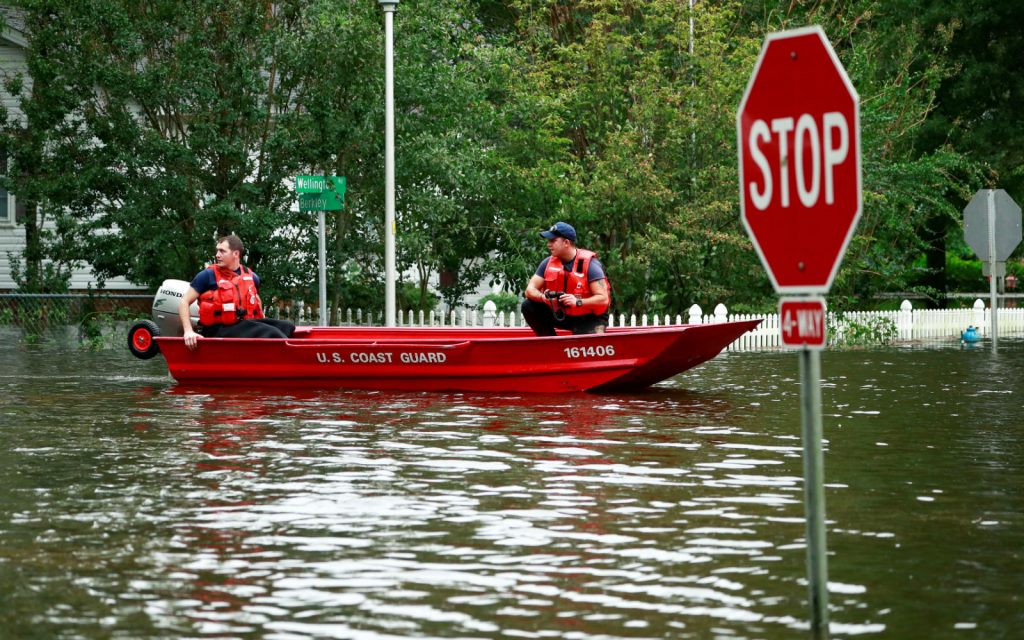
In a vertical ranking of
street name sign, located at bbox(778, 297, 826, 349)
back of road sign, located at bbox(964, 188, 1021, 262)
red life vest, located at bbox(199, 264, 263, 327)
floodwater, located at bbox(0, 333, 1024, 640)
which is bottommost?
floodwater, located at bbox(0, 333, 1024, 640)

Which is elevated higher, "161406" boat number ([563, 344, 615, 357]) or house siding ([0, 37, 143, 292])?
house siding ([0, 37, 143, 292])

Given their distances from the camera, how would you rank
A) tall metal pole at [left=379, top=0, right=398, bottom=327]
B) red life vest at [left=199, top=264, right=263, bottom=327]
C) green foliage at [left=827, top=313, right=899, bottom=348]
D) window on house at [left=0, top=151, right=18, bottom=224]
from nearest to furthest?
red life vest at [left=199, top=264, right=263, bottom=327] → tall metal pole at [left=379, top=0, right=398, bottom=327] → green foliage at [left=827, top=313, right=899, bottom=348] → window on house at [left=0, top=151, right=18, bottom=224]

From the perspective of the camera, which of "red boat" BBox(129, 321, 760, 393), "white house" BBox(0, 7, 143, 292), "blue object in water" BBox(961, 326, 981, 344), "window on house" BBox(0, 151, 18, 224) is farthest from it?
"window on house" BBox(0, 151, 18, 224)

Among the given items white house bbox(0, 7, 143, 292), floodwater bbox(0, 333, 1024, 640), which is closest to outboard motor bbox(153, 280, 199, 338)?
floodwater bbox(0, 333, 1024, 640)

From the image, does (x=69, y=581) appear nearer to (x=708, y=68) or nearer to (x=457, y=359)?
(x=457, y=359)

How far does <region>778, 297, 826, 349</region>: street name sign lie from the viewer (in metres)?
5.97

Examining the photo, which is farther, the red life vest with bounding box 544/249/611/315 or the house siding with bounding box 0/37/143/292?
the house siding with bounding box 0/37/143/292

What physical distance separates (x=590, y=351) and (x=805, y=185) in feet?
41.7

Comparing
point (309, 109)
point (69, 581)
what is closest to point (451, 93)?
point (309, 109)

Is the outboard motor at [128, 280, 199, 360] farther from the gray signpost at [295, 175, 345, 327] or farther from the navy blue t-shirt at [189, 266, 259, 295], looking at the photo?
the gray signpost at [295, 175, 345, 327]

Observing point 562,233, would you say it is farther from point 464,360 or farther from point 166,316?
point 166,316

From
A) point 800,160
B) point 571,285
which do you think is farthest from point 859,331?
point 800,160

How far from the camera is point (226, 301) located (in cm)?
1989

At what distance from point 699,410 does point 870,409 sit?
1.69m
